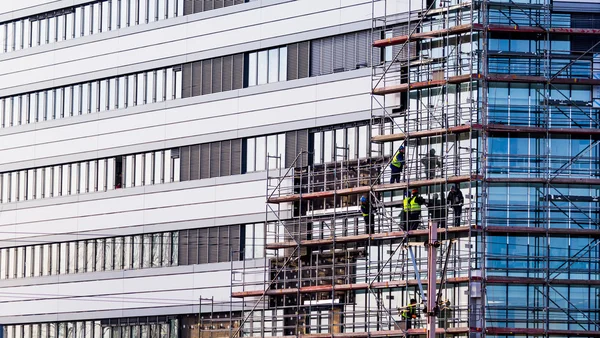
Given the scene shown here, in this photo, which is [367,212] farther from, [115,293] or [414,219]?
[115,293]

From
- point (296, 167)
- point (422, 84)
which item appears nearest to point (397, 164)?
point (422, 84)

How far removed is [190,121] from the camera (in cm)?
7444

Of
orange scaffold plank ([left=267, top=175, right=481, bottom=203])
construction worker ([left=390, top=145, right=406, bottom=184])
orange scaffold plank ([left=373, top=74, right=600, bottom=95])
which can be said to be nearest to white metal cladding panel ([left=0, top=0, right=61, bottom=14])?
orange scaffold plank ([left=267, top=175, right=481, bottom=203])

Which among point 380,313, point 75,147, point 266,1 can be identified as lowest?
point 380,313

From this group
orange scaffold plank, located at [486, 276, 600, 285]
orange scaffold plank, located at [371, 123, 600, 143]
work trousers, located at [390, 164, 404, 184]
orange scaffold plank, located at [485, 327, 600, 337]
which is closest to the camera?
orange scaffold plank, located at [485, 327, 600, 337]

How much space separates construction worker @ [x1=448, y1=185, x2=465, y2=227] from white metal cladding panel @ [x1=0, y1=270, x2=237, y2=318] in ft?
46.3

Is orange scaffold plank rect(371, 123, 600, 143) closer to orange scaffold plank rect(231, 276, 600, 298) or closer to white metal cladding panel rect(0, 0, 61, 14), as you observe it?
orange scaffold plank rect(231, 276, 600, 298)

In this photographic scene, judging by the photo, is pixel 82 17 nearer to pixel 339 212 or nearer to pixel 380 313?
pixel 339 212

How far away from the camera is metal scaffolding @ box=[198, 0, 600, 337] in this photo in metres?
61.1

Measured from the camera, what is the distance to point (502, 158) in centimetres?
6219

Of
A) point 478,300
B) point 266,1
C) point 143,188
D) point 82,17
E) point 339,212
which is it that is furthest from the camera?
point 82,17

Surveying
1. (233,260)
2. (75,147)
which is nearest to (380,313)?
(233,260)

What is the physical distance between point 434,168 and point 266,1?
45.9 ft

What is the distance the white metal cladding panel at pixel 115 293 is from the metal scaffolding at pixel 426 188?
14.4ft
